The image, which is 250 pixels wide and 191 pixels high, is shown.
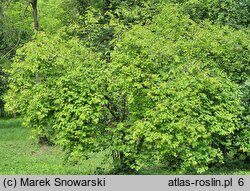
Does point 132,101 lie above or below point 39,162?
above

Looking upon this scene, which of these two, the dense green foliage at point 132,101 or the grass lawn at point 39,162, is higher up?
the dense green foliage at point 132,101

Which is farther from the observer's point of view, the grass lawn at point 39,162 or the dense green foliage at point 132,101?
the grass lawn at point 39,162

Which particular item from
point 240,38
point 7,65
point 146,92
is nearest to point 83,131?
point 146,92

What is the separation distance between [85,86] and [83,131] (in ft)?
2.97

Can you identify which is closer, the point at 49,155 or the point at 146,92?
the point at 146,92

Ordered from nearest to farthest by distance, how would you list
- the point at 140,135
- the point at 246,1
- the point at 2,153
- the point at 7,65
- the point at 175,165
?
the point at 140,135 → the point at 175,165 → the point at 246,1 → the point at 2,153 → the point at 7,65

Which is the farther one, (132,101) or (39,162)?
A: (39,162)

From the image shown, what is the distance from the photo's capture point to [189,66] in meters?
8.68

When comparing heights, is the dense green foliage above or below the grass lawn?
above

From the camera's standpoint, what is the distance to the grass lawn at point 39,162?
10.3m

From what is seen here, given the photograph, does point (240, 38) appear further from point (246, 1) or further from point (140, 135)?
point (246, 1)

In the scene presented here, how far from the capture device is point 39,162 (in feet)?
46.3

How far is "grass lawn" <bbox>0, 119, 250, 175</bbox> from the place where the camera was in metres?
10.3

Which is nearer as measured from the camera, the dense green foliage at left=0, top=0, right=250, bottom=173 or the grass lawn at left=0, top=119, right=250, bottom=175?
the dense green foliage at left=0, top=0, right=250, bottom=173
